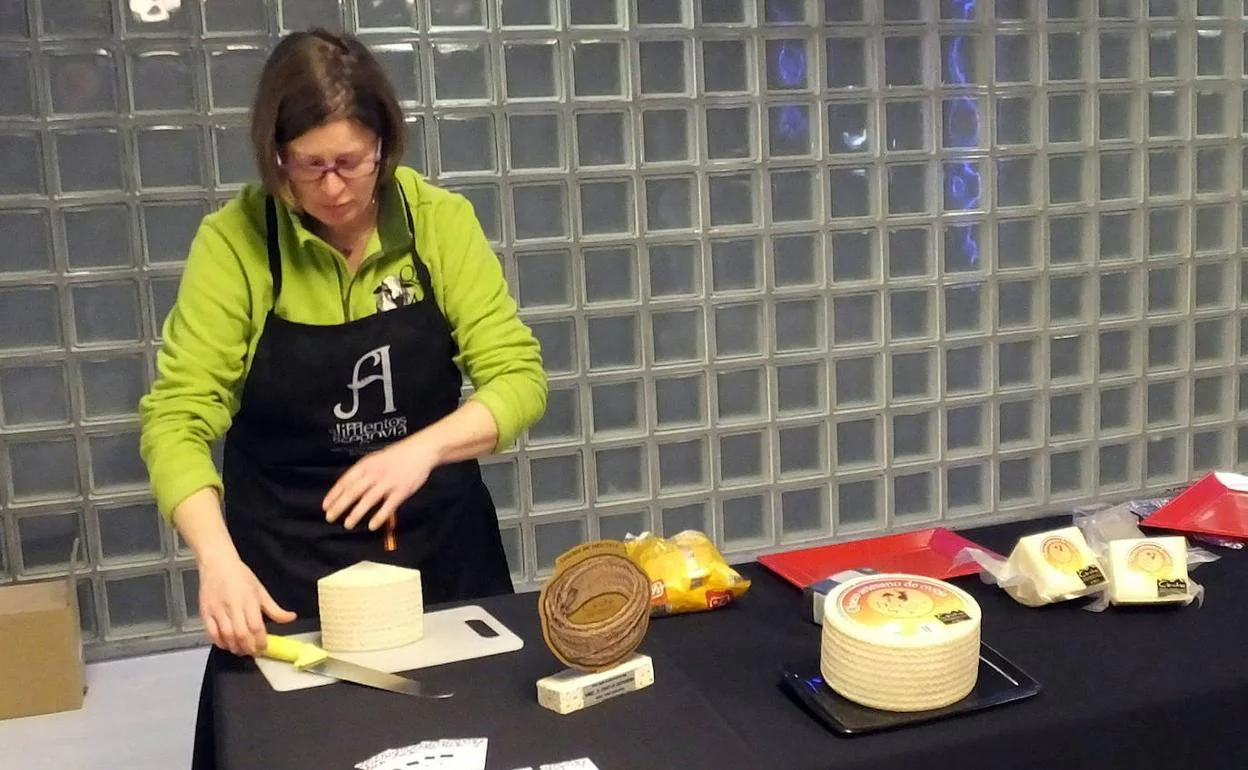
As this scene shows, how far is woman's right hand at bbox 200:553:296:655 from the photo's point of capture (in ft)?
3.59

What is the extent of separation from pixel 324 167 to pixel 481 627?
53 cm

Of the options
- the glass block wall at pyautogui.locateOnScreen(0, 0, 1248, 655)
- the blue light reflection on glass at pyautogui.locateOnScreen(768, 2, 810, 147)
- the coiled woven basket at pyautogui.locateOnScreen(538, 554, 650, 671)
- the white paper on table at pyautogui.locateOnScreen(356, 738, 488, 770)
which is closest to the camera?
the white paper on table at pyautogui.locateOnScreen(356, 738, 488, 770)

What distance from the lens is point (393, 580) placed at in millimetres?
1122

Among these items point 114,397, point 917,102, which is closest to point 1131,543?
point 917,102

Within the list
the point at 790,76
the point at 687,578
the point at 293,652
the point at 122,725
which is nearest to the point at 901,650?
the point at 687,578

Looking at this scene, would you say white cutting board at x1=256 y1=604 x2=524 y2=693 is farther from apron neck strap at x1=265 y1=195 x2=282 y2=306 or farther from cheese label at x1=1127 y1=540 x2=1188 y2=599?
cheese label at x1=1127 y1=540 x2=1188 y2=599

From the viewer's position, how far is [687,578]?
1.20 metres

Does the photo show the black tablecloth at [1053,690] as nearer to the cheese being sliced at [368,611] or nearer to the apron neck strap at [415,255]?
the cheese being sliced at [368,611]

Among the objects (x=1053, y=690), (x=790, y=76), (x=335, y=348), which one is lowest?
(x=1053, y=690)

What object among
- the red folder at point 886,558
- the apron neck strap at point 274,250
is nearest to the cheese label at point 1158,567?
the red folder at point 886,558

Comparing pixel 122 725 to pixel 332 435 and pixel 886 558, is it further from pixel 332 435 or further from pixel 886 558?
pixel 886 558

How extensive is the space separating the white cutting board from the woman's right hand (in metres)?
0.03

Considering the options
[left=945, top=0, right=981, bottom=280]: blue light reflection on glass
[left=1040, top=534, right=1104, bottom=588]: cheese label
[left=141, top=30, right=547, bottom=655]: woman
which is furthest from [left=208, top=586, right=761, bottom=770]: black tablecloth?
[left=945, top=0, right=981, bottom=280]: blue light reflection on glass

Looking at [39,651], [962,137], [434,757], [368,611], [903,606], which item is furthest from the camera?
[962,137]
